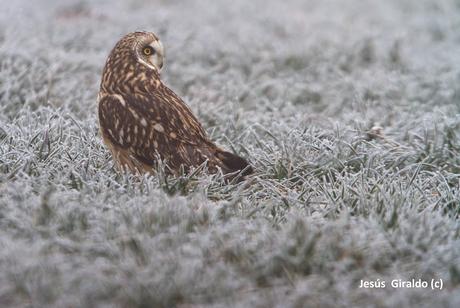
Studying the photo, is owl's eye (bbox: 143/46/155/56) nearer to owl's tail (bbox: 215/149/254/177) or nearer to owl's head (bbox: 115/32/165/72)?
owl's head (bbox: 115/32/165/72)

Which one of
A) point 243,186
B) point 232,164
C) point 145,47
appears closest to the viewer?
point 243,186

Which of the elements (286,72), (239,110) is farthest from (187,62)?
(239,110)

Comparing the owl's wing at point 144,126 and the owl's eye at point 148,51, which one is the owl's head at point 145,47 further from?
the owl's wing at point 144,126

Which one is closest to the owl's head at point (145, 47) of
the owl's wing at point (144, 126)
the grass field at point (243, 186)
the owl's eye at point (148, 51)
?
the owl's eye at point (148, 51)

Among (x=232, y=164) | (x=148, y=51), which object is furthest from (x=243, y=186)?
(x=148, y=51)

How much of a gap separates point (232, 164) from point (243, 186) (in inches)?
9.7

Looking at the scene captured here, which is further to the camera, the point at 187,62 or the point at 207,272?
the point at 187,62

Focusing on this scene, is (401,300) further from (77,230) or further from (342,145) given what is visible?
(342,145)

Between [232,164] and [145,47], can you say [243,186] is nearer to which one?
[232,164]

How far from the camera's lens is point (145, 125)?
5082 mm

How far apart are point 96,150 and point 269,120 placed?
6.50 feet

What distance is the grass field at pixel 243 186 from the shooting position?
3.80m

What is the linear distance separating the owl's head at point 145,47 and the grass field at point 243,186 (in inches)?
30.8

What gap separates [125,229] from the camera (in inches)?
162
